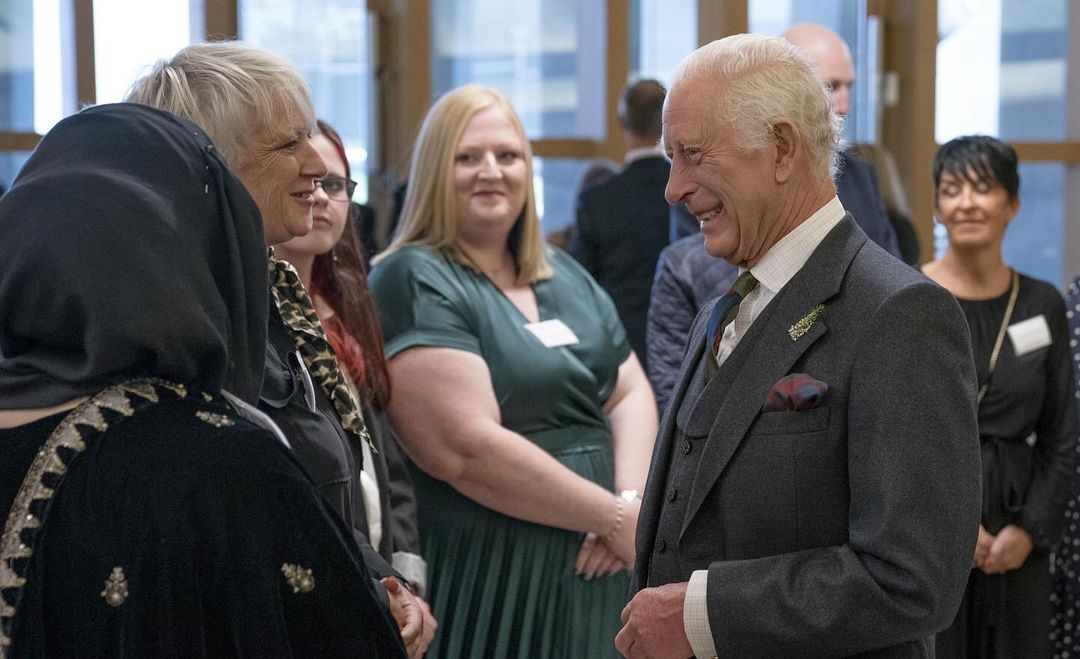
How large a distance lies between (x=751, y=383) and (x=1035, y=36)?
4.63 metres

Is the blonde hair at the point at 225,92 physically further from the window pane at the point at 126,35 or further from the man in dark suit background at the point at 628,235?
the window pane at the point at 126,35

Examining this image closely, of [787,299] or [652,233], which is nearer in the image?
[787,299]

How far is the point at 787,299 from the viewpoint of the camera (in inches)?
69.6

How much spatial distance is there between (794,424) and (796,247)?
0.92 feet

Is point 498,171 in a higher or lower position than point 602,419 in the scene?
higher

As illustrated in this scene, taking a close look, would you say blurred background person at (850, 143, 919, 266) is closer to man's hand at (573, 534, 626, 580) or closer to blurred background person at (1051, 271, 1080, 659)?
blurred background person at (1051, 271, 1080, 659)

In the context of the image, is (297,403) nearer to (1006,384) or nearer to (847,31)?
(1006,384)

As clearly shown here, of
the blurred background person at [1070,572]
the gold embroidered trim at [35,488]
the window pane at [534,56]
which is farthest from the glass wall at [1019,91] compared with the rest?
the gold embroidered trim at [35,488]

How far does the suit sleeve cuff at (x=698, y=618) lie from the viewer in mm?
1693

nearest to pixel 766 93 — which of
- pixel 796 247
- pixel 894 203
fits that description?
pixel 796 247

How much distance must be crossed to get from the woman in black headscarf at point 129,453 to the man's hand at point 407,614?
71cm

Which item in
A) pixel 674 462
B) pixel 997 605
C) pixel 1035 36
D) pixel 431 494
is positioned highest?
pixel 1035 36

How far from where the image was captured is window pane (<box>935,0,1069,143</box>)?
5711 mm

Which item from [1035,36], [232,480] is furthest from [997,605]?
[1035,36]
